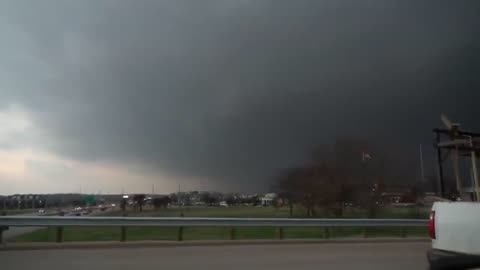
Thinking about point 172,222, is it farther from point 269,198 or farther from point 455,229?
point 269,198

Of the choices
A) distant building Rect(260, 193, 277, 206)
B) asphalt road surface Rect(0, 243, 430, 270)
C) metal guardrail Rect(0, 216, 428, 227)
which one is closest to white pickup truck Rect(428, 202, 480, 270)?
asphalt road surface Rect(0, 243, 430, 270)

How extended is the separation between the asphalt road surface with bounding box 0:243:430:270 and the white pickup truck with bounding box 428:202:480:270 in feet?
11.2

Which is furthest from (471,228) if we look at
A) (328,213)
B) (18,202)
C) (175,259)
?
(18,202)

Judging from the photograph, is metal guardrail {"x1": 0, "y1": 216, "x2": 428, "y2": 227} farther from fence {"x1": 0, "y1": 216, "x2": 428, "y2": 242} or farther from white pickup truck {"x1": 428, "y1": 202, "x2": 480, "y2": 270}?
white pickup truck {"x1": 428, "y1": 202, "x2": 480, "y2": 270}

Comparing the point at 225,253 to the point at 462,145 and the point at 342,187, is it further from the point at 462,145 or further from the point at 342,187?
the point at 342,187

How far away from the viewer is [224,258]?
38.3 ft

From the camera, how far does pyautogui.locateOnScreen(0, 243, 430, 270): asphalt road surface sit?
10391mm

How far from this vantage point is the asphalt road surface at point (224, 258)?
10391 mm

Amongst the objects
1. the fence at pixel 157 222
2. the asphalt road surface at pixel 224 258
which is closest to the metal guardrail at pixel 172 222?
the fence at pixel 157 222

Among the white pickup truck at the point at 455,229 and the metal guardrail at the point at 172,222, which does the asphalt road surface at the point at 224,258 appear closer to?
the metal guardrail at the point at 172,222

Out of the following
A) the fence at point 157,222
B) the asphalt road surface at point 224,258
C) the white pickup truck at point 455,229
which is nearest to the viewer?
the white pickup truck at point 455,229

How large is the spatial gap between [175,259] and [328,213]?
2420 cm

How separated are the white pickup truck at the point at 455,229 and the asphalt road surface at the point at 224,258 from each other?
3.42m

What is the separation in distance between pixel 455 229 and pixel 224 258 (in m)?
6.21
